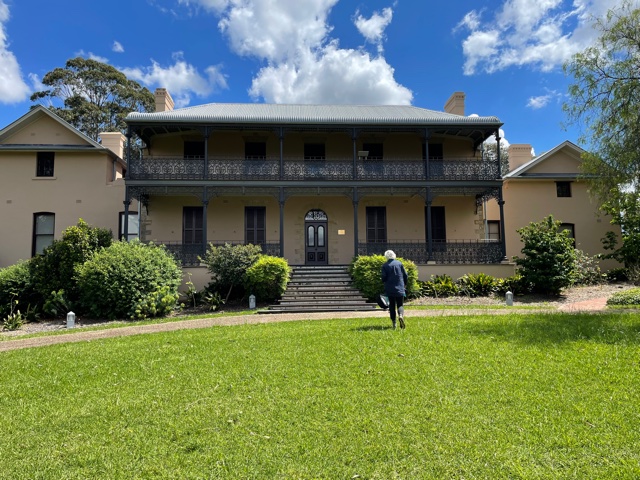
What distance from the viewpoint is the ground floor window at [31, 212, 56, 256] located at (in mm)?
17484

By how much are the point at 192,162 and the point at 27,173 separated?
7.50 metres

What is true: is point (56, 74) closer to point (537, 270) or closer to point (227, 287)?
point (227, 287)

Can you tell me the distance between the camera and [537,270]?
14102mm

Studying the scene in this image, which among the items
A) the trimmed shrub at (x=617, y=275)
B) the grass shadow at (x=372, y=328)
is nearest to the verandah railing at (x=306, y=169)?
the trimmed shrub at (x=617, y=275)

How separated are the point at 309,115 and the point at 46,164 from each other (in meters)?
11.7

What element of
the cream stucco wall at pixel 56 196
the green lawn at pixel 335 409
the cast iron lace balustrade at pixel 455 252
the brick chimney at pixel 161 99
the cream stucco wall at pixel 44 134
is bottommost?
the green lawn at pixel 335 409

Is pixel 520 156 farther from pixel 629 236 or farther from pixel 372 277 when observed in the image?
pixel 372 277

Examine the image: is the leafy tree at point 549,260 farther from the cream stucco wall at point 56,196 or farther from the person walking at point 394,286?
the cream stucco wall at point 56,196

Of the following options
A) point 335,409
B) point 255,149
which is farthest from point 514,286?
point 335,409

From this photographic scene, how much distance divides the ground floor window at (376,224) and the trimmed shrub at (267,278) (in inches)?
229

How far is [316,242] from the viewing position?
1809 cm

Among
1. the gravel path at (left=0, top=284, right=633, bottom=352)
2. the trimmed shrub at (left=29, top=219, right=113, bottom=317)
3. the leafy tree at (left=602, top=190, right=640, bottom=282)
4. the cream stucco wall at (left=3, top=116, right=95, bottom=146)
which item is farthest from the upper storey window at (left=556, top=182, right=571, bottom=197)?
the cream stucco wall at (left=3, top=116, right=95, bottom=146)

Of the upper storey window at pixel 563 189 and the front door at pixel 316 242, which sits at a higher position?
the upper storey window at pixel 563 189

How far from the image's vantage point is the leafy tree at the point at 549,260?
13.9m
